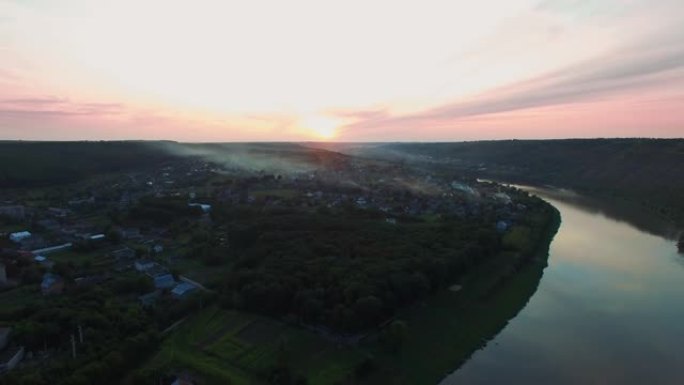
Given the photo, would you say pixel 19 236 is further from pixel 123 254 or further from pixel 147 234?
pixel 123 254

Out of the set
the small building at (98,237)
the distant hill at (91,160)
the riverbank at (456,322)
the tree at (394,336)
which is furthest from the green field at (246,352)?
the distant hill at (91,160)

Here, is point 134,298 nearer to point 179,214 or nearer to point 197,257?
point 197,257

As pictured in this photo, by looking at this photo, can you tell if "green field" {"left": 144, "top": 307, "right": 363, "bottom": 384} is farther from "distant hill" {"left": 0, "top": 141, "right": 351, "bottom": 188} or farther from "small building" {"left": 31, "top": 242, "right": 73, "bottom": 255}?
"distant hill" {"left": 0, "top": 141, "right": 351, "bottom": 188}

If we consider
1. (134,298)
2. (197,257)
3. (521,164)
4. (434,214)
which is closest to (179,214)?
(197,257)

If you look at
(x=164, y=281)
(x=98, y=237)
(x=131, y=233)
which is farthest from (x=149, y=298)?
(x=131, y=233)

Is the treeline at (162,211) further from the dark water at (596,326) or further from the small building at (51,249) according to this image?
the dark water at (596,326)
